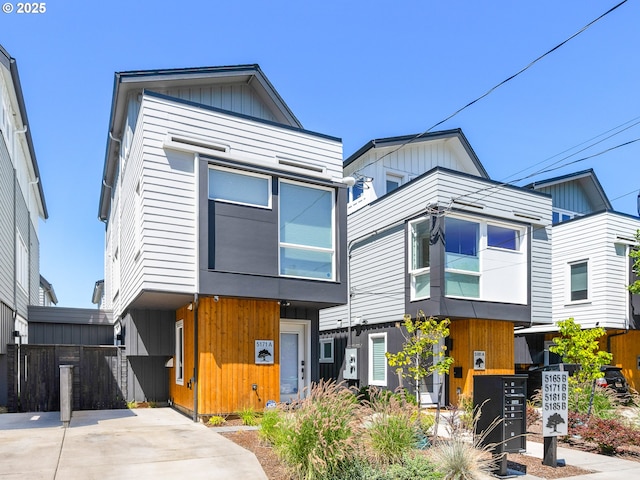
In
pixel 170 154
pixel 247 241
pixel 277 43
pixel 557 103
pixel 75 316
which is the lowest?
pixel 75 316

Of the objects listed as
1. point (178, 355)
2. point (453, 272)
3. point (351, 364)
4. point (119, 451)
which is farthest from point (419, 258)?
point (119, 451)

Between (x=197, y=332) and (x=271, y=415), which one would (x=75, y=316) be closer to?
(x=197, y=332)

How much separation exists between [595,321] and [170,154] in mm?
14915

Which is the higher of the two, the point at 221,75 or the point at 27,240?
the point at 221,75

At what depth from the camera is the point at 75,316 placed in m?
17.1

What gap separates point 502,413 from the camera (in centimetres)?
764

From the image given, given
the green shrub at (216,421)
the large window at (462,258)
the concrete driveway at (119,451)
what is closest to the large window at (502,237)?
the large window at (462,258)

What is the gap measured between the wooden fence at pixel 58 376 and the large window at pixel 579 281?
49.5ft

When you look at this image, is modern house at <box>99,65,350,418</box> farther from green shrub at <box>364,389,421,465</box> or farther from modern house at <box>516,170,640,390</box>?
modern house at <box>516,170,640,390</box>

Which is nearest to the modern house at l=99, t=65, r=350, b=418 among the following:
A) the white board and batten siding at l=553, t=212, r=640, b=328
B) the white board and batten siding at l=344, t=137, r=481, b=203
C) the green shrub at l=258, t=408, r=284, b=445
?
the green shrub at l=258, t=408, r=284, b=445

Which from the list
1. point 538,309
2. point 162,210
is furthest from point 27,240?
point 538,309

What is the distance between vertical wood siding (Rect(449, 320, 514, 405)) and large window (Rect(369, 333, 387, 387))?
183 cm

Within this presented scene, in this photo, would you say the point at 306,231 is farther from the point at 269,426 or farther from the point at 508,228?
the point at 508,228

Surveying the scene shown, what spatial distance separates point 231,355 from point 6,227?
8069 millimetres
